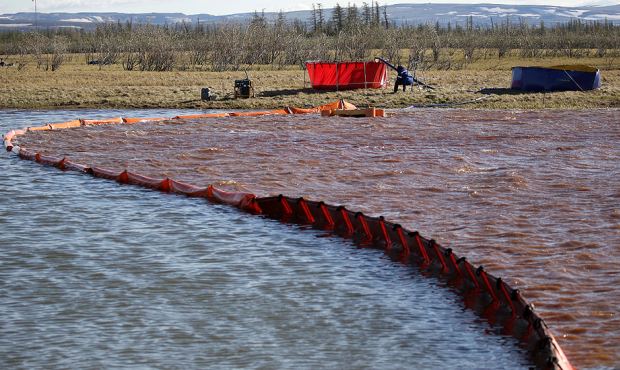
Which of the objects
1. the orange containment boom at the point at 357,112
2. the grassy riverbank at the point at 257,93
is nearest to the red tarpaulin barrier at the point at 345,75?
the grassy riverbank at the point at 257,93

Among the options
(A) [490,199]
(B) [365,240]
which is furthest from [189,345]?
(A) [490,199]

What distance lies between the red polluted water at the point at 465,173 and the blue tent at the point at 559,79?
4.62 m

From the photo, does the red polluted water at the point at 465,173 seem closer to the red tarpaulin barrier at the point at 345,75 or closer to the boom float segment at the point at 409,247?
the boom float segment at the point at 409,247

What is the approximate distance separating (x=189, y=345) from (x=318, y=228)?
5.60 meters

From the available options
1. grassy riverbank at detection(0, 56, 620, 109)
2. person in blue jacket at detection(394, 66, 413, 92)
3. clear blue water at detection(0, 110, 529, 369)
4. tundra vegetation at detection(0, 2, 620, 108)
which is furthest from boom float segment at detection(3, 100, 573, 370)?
person in blue jacket at detection(394, 66, 413, 92)

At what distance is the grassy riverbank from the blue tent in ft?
1.96

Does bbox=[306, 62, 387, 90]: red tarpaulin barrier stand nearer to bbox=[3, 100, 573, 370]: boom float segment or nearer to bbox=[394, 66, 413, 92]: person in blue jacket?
bbox=[394, 66, 413, 92]: person in blue jacket

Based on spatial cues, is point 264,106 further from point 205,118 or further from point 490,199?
point 490,199

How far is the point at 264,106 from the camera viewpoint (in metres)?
35.9

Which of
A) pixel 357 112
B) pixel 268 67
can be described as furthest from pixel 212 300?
pixel 268 67

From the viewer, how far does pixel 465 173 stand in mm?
20078

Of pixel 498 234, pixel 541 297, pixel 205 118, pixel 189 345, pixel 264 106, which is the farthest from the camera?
pixel 264 106

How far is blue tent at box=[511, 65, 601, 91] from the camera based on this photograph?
121ft

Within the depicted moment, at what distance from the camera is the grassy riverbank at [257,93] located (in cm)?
3559
